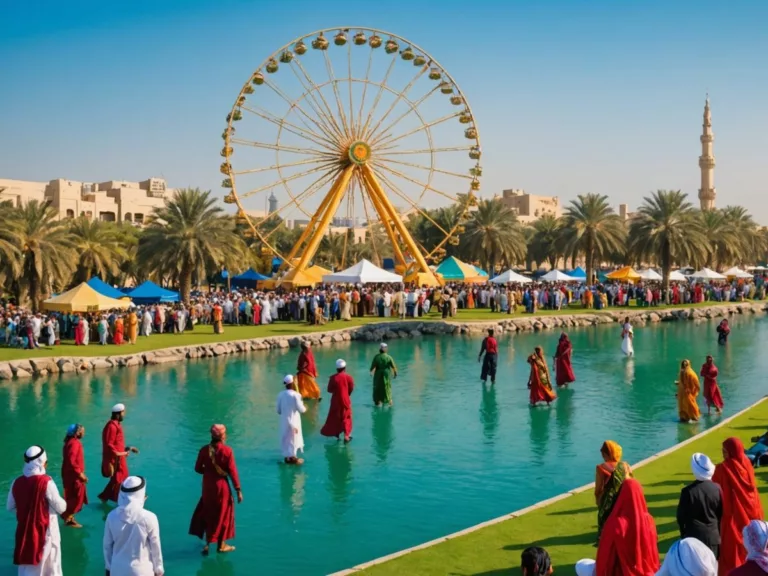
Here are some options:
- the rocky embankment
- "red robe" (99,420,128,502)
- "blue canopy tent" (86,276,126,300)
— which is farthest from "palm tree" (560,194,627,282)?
"red robe" (99,420,128,502)

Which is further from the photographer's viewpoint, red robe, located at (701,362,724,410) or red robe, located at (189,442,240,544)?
red robe, located at (701,362,724,410)

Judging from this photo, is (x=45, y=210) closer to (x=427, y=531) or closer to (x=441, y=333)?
(x=441, y=333)

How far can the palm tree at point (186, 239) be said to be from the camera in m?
32.7

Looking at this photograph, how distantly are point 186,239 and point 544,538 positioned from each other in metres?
27.4

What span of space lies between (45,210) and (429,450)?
23589 millimetres

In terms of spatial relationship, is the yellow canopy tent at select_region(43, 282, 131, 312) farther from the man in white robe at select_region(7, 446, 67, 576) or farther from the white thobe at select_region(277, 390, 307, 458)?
the man in white robe at select_region(7, 446, 67, 576)

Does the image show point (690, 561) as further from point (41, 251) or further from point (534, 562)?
point (41, 251)

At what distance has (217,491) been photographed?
307 inches

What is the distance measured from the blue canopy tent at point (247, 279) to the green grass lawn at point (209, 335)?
44.8ft

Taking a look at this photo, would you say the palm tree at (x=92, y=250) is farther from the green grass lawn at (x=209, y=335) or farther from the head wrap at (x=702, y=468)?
the head wrap at (x=702, y=468)

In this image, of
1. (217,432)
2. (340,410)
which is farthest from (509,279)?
(217,432)

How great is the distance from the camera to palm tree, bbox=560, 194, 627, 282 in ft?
143

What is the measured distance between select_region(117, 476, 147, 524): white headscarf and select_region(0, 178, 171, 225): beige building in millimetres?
76044

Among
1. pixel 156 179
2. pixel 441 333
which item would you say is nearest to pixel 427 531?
pixel 441 333
